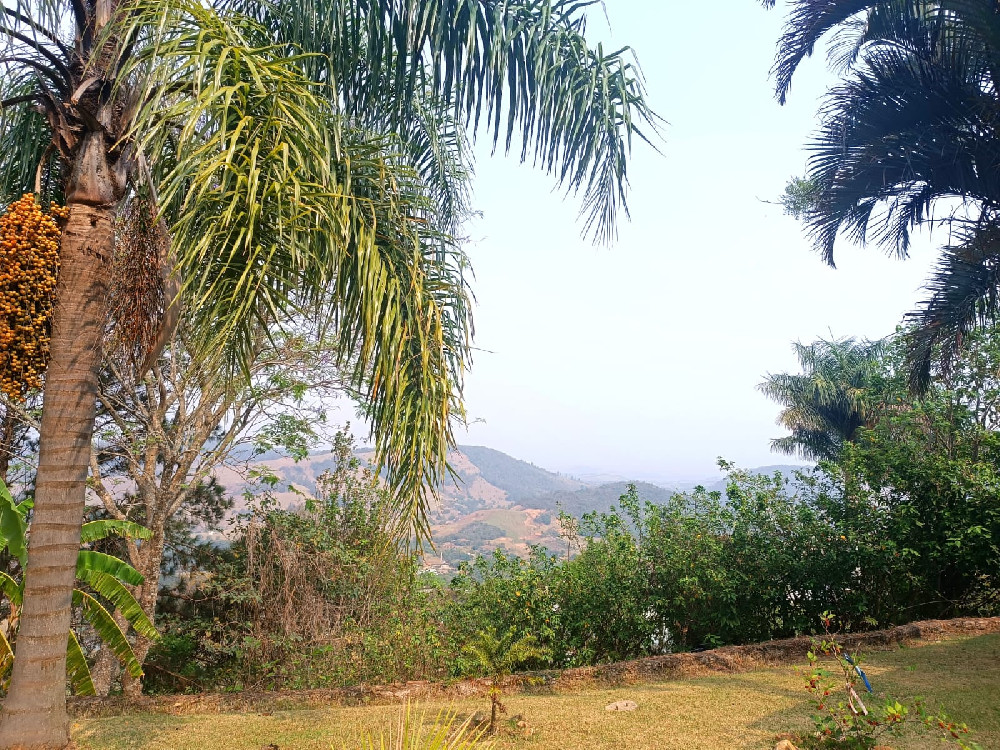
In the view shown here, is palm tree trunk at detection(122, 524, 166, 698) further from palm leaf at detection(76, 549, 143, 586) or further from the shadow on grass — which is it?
the shadow on grass

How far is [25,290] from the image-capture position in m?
3.36

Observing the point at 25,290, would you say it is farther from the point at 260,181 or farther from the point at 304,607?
the point at 304,607

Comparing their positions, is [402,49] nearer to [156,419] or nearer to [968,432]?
[156,419]

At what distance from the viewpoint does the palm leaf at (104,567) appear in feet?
19.3

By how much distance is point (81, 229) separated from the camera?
3480 millimetres

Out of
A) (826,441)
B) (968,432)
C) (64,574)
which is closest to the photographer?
(64,574)

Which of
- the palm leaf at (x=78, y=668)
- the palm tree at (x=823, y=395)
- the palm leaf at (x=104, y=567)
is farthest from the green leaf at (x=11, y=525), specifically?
the palm tree at (x=823, y=395)

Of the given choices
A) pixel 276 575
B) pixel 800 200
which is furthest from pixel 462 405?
pixel 800 200

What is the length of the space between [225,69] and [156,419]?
7.00 m

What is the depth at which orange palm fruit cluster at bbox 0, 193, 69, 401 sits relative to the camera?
131 inches

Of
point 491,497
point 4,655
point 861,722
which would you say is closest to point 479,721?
point 861,722

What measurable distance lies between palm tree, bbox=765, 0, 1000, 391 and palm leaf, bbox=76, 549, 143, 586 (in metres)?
8.45

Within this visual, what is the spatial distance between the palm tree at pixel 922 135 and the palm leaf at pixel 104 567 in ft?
27.7

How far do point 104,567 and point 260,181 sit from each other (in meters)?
4.73
